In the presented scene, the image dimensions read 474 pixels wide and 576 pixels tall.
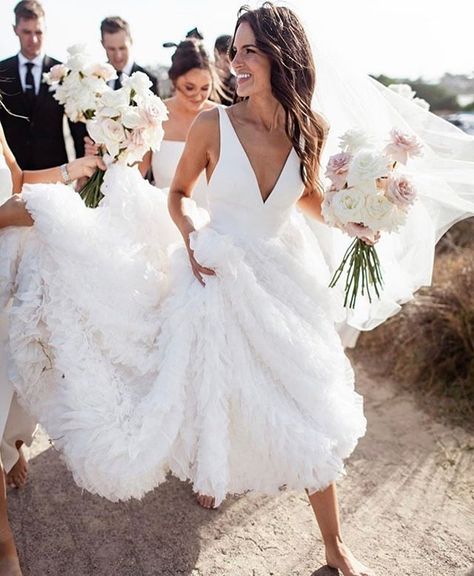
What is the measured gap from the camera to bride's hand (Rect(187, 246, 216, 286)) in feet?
8.75

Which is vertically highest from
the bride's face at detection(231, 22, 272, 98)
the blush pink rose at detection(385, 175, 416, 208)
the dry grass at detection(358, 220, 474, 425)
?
the bride's face at detection(231, 22, 272, 98)

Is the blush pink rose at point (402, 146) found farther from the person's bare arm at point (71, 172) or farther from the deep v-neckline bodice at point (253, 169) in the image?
the person's bare arm at point (71, 172)

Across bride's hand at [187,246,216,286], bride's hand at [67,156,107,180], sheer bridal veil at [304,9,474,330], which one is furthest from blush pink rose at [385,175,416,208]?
bride's hand at [67,156,107,180]

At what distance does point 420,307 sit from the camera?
5219 millimetres

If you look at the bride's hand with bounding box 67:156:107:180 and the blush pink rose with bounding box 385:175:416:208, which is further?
the bride's hand with bounding box 67:156:107:180

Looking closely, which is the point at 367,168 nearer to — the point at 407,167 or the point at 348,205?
the point at 348,205

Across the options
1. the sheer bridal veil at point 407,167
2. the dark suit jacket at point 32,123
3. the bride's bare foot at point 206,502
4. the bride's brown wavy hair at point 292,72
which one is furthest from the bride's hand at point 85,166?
the dark suit jacket at point 32,123

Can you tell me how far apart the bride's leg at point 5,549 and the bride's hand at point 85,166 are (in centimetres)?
145

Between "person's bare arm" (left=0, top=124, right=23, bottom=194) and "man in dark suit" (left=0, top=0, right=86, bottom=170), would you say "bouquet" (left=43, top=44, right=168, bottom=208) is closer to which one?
"person's bare arm" (left=0, top=124, right=23, bottom=194)

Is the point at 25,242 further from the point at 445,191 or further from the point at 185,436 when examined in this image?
the point at 445,191

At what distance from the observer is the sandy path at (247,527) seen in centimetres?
294

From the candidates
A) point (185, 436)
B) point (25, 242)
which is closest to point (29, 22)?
point (25, 242)

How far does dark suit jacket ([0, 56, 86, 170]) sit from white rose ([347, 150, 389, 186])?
12.2 feet

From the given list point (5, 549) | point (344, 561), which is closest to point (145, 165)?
point (5, 549)
